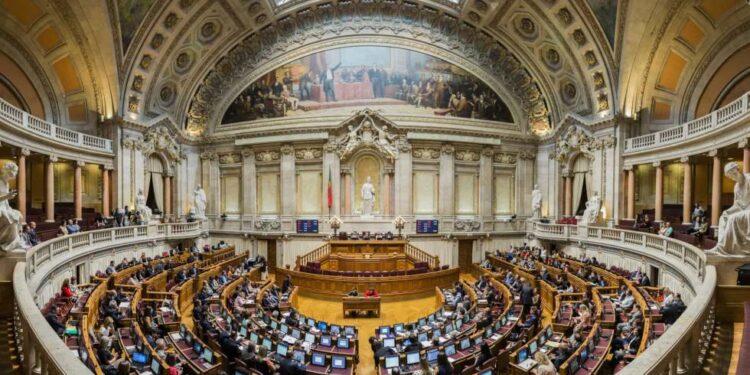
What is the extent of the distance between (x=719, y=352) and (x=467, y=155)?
23.3 m

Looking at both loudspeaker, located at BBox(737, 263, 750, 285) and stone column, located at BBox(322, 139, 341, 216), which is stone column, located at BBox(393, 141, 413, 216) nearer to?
stone column, located at BBox(322, 139, 341, 216)

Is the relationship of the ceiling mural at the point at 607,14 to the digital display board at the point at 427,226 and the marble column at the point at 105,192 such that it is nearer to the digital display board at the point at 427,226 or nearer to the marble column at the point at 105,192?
the digital display board at the point at 427,226

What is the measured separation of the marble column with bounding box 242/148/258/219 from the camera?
92.2 ft

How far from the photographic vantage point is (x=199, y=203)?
88.5 feet

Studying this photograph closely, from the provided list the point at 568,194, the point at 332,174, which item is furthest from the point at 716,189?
the point at 332,174

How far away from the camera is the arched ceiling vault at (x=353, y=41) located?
78.4ft

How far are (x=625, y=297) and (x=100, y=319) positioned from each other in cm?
1527

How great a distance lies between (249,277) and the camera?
19.2m

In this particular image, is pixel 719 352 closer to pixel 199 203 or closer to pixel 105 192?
pixel 105 192

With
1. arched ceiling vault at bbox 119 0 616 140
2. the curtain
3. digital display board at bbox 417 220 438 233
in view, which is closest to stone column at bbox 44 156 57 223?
arched ceiling vault at bbox 119 0 616 140

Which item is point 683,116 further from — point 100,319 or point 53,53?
point 53,53

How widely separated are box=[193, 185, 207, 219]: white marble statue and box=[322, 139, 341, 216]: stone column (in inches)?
324

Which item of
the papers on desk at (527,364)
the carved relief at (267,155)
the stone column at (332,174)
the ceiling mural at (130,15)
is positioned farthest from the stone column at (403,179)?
the papers on desk at (527,364)

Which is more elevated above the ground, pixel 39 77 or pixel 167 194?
pixel 39 77
